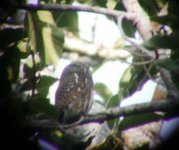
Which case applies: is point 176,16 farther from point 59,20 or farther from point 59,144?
point 59,20

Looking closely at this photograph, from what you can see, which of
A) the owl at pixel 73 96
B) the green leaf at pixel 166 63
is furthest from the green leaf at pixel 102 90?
the green leaf at pixel 166 63

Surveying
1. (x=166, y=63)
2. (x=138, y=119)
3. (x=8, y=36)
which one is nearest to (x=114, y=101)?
(x=138, y=119)

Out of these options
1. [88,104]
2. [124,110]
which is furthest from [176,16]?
[88,104]

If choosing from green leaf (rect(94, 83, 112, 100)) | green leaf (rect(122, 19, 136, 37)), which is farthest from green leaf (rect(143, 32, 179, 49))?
green leaf (rect(94, 83, 112, 100))

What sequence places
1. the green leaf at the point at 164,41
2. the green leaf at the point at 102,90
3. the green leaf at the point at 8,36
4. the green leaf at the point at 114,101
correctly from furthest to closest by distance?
the green leaf at the point at 102,90 < the green leaf at the point at 114,101 < the green leaf at the point at 8,36 < the green leaf at the point at 164,41

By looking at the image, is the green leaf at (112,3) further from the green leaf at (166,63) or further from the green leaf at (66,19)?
the green leaf at (166,63)
